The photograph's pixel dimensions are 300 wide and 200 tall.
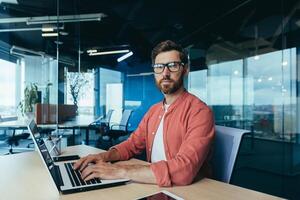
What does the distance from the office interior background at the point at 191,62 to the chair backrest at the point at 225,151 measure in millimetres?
2285

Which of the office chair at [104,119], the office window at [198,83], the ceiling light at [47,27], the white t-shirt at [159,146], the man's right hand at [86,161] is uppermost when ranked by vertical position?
the ceiling light at [47,27]

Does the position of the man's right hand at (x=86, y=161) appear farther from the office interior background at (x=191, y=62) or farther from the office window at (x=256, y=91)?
the office interior background at (x=191, y=62)

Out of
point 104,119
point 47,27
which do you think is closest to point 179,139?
point 47,27

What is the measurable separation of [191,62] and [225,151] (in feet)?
12.8

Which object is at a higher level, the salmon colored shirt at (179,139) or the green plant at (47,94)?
the green plant at (47,94)

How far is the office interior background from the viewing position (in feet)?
12.2

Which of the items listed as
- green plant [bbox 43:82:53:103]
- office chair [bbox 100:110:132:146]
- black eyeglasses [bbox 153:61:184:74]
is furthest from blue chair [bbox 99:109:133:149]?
black eyeglasses [bbox 153:61:184:74]

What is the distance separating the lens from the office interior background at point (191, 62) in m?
3.71

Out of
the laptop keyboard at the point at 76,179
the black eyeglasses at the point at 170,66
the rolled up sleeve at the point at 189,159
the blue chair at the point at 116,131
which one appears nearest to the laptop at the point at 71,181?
the laptop keyboard at the point at 76,179

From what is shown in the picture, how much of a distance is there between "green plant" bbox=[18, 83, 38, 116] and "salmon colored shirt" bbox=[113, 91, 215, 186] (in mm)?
3223

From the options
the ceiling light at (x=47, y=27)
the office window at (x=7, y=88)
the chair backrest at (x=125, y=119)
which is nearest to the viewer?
the office window at (x=7, y=88)

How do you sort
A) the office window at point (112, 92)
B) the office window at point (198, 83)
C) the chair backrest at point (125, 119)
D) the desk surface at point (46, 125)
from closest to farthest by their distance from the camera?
the desk surface at point (46, 125)
the office window at point (198, 83)
the chair backrest at point (125, 119)
the office window at point (112, 92)

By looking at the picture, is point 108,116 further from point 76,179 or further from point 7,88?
point 76,179

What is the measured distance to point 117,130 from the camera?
547 centimetres
